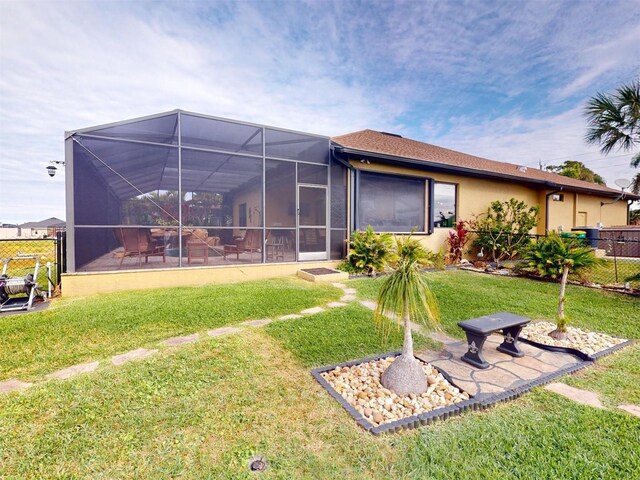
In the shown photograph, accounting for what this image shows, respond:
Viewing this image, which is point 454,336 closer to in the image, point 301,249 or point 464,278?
point 464,278

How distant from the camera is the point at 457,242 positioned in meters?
11.0

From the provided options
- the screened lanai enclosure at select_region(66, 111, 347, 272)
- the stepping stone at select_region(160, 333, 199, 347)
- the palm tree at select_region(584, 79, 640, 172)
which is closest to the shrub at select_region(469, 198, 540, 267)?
the palm tree at select_region(584, 79, 640, 172)

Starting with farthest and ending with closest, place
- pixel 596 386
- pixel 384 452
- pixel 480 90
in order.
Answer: pixel 480 90 → pixel 596 386 → pixel 384 452

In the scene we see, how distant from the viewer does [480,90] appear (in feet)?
48.0

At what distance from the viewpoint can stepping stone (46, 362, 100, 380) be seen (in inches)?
119

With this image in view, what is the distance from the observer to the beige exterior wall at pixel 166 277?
6.27m

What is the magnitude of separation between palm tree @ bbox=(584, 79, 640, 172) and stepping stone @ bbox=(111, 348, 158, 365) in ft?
35.8

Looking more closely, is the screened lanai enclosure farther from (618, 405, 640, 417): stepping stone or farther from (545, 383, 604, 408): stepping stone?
(618, 405, 640, 417): stepping stone

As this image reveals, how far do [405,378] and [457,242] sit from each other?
9272mm

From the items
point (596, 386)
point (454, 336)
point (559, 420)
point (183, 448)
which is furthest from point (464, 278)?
point (183, 448)

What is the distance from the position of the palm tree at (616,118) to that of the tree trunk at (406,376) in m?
8.72

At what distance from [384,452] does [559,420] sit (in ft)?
4.95

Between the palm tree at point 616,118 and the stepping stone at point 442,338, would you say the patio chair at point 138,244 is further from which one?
the palm tree at point 616,118

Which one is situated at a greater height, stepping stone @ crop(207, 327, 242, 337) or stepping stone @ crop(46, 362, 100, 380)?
stepping stone @ crop(207, 327, 242, 337)
